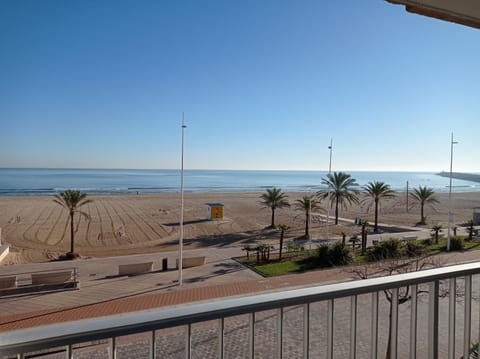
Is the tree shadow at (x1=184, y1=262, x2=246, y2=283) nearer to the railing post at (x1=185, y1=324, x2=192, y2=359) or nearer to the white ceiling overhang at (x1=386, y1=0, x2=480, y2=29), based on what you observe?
the railing post at (x1=185, y1=324, x2=192, y2=359)

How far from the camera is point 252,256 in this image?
16.1 metres

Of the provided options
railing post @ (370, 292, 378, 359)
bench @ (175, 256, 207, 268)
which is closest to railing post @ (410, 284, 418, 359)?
railing post @ (370, 292, 378, 359)

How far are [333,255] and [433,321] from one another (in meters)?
13.0

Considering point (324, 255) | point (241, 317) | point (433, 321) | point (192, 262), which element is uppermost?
point (433, 321)

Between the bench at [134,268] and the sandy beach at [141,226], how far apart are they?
17.9 feet

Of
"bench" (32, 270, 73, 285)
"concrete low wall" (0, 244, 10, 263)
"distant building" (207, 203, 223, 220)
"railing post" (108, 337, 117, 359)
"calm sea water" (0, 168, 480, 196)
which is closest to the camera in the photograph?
"railing post" (108, 337, 117, 359)

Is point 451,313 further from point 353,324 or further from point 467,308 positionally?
point 353,324

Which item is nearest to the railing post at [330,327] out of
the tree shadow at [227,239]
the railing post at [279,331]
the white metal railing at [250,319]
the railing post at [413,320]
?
the white metal railing at [250,319]

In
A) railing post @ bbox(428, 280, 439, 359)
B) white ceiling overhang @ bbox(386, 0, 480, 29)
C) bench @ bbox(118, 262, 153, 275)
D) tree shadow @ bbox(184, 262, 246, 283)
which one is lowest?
tree shadow @ bbox(184, 262, 246, 283)

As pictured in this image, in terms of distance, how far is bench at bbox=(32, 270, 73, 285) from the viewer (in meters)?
11.5

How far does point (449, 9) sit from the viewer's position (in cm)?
221

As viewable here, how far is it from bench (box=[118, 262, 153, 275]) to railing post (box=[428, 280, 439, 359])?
493 inches

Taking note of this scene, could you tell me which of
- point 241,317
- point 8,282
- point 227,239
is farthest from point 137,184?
point 241,317

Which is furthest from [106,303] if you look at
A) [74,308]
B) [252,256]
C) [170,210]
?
[170,210]
